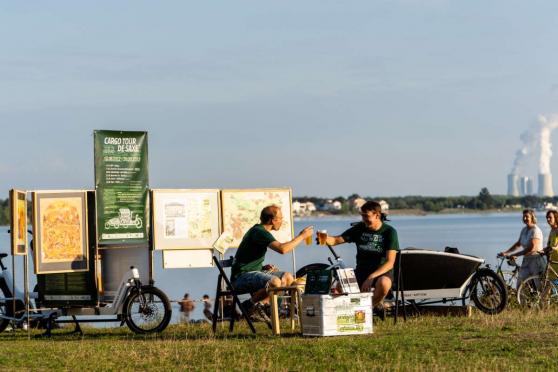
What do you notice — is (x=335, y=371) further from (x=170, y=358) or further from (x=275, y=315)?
(x=275, y=315)

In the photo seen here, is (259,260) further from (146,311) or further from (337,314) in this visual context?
(146,311)

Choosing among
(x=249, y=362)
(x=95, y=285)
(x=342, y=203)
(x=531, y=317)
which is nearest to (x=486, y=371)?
(x=249, y=362)

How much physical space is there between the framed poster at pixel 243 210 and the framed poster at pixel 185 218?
4.8 inches

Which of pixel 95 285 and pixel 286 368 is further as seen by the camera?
pixel 95 285

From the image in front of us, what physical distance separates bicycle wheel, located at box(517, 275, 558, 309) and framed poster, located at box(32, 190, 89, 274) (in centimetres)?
520

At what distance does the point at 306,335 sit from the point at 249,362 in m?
1.67

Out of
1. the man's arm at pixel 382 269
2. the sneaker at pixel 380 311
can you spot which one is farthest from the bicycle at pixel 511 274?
the man's arm at pixel 382 269

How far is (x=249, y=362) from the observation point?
30.6 feet

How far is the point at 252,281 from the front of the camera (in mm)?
11531

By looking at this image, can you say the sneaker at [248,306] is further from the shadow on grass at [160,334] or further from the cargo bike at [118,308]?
the cargo bike at [118,308]

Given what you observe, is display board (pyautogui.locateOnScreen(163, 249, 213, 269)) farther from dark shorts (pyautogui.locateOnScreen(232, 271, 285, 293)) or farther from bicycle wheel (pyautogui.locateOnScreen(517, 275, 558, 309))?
bicycle wheel (pyautogui.locateOnScreen(517, 275, 558, 309))

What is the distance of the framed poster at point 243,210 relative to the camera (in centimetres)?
1504

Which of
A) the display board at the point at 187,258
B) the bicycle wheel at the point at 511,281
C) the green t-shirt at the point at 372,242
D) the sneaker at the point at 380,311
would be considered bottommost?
the sneaker at the point at 380,311

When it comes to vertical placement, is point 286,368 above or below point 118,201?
below
